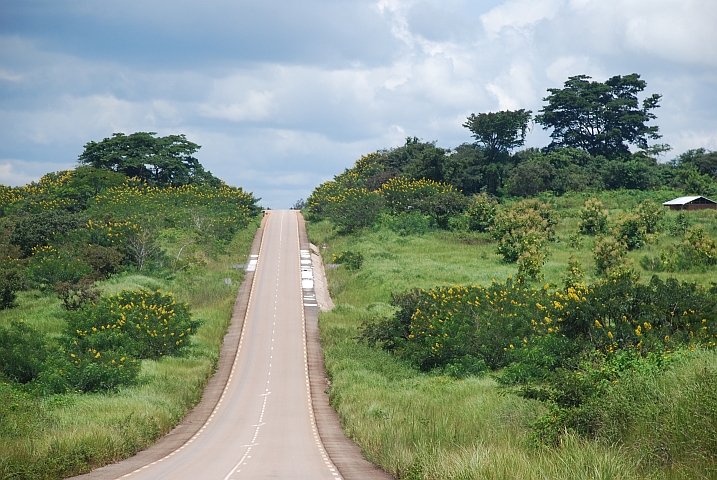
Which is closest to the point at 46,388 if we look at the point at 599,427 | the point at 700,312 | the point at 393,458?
the point at 393,458

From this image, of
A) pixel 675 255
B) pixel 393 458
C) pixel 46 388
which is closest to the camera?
pixel 393 458

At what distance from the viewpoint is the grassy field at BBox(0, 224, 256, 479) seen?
62.6ft

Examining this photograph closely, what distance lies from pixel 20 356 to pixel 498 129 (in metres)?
86.8

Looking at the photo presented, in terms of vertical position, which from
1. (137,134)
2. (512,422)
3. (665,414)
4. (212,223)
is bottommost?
(512,422)

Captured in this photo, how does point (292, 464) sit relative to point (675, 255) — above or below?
below

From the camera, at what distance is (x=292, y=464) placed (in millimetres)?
20938

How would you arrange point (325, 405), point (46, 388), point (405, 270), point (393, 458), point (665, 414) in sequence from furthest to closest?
1. point (405, 270)
2. point (325, 405)
3. point (46, 388)
4. point (393, 458)
5. point (665, 414)

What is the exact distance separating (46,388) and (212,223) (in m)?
55.3

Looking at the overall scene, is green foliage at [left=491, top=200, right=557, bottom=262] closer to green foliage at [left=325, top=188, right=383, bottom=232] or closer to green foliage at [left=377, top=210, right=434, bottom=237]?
green foliage at [left=377, top=210, right=434, bottom=237]

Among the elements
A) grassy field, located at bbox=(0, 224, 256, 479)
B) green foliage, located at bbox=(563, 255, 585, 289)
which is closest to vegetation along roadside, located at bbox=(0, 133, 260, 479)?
grassy field, located at bbox=(0, 224, 256, 479)

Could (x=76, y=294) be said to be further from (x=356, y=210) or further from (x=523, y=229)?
(x=356, y=210)

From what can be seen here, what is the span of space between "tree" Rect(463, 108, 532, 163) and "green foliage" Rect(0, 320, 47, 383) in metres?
84.3

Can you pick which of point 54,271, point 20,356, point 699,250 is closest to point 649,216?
point 699,250

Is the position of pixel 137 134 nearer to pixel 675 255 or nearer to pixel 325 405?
pixel 675 255
